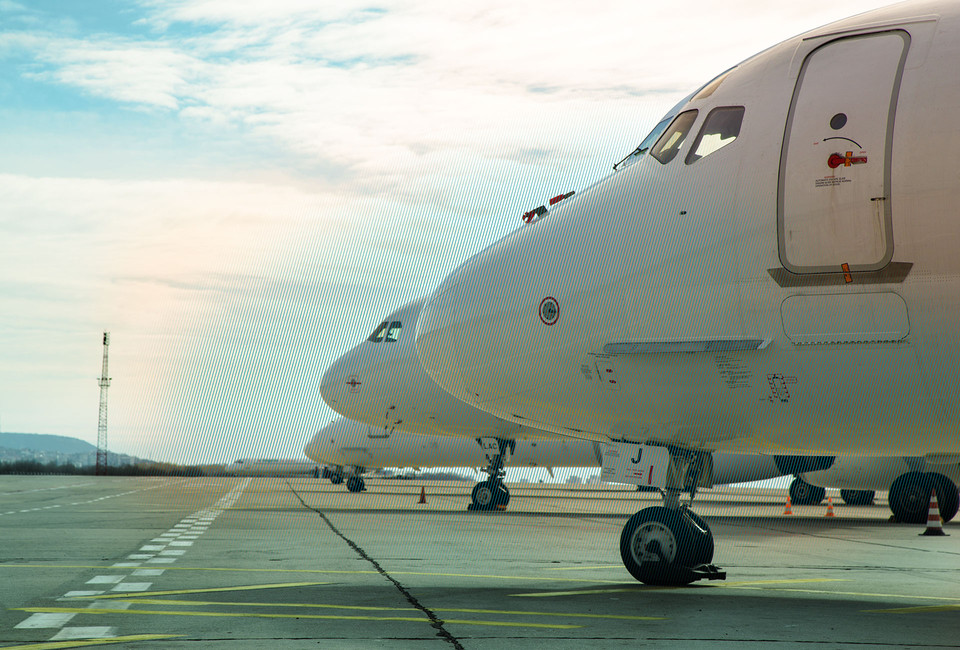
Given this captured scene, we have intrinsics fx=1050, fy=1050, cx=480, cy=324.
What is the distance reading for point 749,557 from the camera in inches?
557

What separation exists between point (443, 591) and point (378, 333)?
17612 millimetres

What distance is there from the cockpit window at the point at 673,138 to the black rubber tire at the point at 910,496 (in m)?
15.5

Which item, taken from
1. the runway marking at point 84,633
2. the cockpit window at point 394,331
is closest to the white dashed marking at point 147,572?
the runway marking at point 84,633

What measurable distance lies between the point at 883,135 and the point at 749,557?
26.1 feet

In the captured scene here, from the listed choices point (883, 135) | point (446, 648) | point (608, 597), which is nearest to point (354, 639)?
point (446, 648)

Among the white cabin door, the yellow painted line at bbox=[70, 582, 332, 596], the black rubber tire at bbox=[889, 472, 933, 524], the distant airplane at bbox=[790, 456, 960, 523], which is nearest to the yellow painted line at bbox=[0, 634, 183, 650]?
the yellow painted line at bbox=[70, 582, 332, 596]

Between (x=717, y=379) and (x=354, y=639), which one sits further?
(x=717, y=379)

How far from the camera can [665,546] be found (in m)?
9.75

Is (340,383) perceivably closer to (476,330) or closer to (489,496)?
(489,496)

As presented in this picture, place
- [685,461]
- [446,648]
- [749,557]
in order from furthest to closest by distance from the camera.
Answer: [749,557] → [685,461] → [446,648]

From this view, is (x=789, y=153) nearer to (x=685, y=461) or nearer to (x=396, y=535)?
(x=685, y=461)

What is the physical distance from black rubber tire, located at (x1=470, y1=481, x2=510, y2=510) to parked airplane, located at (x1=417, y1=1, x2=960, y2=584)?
16803mm

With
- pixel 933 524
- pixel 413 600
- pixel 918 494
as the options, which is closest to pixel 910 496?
pixel 918 494

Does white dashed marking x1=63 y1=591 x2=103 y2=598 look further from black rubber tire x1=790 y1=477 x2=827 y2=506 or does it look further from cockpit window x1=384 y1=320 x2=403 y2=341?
black rubber tire x1=790 y1=477 x2=827 y2=506
